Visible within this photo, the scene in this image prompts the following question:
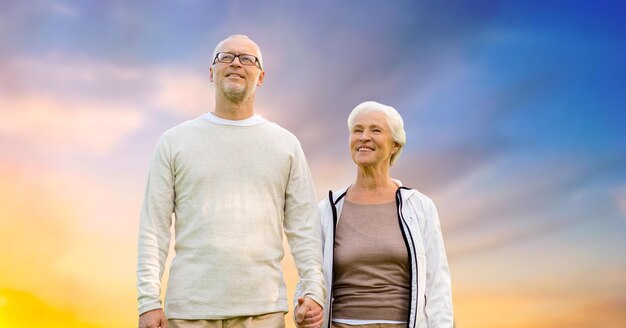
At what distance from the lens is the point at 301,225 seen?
18.5 ft

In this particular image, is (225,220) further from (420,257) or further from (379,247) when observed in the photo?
(420,257)

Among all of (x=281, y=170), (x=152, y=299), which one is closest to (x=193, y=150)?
(x=281, y=170)

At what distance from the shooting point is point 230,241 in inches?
205

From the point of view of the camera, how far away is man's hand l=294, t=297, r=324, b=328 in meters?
5.33

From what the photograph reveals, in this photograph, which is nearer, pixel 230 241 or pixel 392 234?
pixel 230 241

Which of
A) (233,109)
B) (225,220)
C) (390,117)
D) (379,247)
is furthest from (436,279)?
(233,109)

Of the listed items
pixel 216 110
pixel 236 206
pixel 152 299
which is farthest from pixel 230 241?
pixel 216 110

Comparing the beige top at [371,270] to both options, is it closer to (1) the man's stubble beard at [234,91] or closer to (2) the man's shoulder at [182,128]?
(1) the man's stubble beard at [234,91]

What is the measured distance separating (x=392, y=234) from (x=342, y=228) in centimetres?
40

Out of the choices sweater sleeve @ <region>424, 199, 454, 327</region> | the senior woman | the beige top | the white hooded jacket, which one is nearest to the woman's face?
the senior woman

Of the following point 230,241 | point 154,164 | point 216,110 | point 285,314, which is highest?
point 216,110

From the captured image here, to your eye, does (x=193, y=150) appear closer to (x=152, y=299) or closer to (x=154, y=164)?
(x=154, y=164)

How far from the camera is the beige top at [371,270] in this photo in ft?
17.9

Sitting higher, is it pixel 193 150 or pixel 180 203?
pixel 193 150
